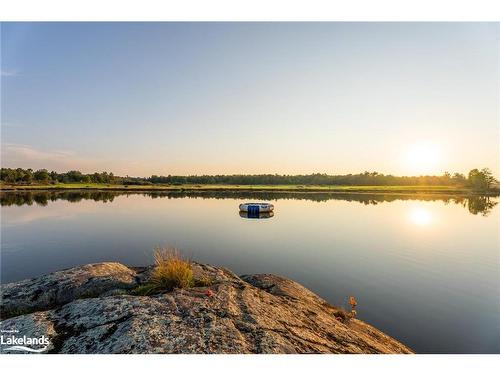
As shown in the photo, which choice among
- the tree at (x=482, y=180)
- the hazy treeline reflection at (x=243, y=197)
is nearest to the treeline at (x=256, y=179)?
the tree at (x=482, y=180)

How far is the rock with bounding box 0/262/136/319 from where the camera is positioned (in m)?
7.34

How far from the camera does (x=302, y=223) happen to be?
126 feet

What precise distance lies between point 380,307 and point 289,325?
7.55 meters

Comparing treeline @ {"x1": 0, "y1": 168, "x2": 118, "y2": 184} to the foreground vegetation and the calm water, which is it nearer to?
the calm water

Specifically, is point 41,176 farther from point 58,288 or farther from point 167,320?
point 167,320

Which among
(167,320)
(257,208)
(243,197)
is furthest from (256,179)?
(167,320)

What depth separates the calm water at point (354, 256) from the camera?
11438 mm

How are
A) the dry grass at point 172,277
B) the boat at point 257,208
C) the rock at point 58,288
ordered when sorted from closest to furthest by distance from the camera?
the rock at point 58,288 → the dry grass at point 172,277 → the boat at point 257,208

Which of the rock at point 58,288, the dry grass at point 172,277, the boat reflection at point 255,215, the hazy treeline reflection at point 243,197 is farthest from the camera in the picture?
the hazy treeline reflection at point 243,197

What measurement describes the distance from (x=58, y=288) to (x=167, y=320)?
154 inches

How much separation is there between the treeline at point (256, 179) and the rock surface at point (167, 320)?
148741 mm
